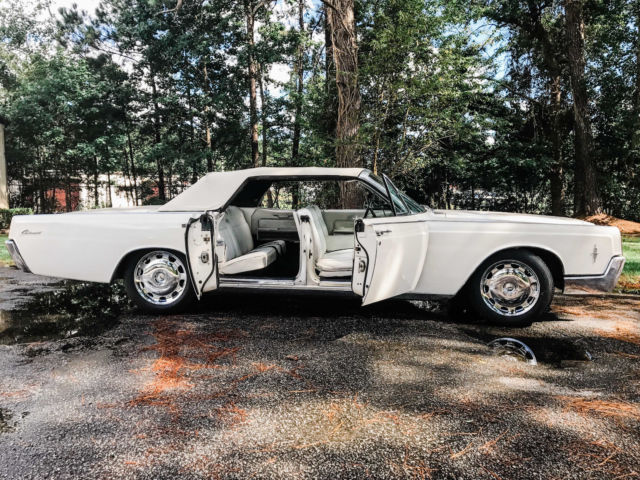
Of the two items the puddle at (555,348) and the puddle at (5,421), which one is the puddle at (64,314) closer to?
the puddle at (5,421)

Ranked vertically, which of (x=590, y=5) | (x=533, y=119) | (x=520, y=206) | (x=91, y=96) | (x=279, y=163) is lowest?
(x=520, y=206)

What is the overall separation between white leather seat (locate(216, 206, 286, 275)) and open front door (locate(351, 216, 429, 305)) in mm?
1129

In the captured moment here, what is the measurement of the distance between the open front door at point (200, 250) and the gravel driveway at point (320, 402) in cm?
48

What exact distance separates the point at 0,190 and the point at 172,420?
22.7 metres

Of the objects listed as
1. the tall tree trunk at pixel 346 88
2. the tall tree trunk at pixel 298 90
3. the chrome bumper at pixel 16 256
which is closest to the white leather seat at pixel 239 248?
the chrome bumper at pixel 16 256

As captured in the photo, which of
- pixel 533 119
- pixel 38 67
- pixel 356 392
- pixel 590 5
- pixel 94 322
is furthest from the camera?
pixel 38 67

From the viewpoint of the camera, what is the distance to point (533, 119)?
18031 millimetres

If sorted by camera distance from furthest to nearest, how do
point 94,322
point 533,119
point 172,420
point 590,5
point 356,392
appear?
point 533,119, point 590,5, point 94,322, point 356,392, point 172,420

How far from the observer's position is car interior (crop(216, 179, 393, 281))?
428 cm

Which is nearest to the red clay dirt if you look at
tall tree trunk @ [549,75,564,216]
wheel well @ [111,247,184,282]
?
tall tree trunk @ [549,75,564,216]

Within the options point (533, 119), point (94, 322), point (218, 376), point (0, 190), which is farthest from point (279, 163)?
point (218, 376)

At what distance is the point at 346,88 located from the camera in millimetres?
8523

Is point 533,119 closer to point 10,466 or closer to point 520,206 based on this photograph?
point 520,206

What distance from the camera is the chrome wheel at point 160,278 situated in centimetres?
443
